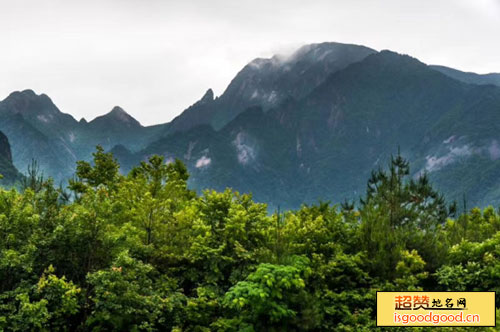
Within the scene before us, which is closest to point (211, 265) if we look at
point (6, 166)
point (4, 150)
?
point (6, 166)

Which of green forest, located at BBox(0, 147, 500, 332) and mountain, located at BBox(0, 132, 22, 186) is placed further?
mountain, located at BBox(0, 132, 22, 186)

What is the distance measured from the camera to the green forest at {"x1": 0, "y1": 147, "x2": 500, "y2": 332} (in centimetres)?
1280

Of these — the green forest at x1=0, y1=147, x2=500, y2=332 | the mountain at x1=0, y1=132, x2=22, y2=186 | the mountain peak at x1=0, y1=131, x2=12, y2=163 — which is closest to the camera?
the green forest at x1=0, y1=147, x2=500, y2=332

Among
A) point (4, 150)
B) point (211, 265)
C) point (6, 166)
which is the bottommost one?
point (211, 265)

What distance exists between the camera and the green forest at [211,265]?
12.8 metres

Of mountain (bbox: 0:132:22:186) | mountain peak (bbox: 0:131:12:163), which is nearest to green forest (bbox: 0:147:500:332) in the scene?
mountain (bbox: 0:132:22:186)

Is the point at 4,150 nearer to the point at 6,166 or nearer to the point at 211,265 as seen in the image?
the point at 6,166

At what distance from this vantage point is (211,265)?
15.1m

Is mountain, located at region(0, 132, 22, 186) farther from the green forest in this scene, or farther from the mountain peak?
the green forest

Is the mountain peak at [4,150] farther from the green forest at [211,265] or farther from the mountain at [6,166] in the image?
the green forest at [211,265]

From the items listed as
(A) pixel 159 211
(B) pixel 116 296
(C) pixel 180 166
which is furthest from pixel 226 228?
(C) pixel 180 166

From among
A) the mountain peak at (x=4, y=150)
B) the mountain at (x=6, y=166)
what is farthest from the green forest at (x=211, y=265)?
the mountain peak at (x=4, y=150)

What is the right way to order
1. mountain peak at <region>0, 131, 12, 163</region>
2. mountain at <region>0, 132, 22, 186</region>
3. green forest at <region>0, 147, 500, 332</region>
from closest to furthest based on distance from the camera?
green forest at <region>0, 147, 500, 332</region> < mountain at <region>0, 132, 22, 186</region> < mountain peak at <region>0, 131, 12, 163</region>

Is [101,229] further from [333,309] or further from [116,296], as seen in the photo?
[333,309]
